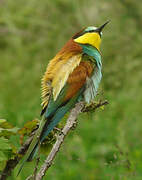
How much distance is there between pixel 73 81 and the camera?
5.99ft

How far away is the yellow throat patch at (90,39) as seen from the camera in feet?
7.16

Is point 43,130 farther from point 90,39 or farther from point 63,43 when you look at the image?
point 63,43

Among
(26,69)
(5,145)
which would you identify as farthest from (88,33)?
(26,69)

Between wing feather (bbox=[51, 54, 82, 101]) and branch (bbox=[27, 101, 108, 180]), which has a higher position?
wing feather (bbox=[51, 54, 82, 101])

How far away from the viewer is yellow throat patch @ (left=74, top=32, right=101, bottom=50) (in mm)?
2184

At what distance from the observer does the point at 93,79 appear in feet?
6.31

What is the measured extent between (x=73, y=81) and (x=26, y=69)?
3.38 m

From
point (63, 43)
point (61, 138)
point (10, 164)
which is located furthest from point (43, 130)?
point (63, 43)

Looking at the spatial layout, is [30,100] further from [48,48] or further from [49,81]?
[49,81]

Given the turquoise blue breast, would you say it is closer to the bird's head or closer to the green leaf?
the bird's head

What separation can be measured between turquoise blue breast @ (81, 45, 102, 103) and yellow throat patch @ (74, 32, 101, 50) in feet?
0.26

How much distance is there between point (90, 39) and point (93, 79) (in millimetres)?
328

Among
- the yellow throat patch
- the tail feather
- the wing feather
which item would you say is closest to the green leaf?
the tail feather

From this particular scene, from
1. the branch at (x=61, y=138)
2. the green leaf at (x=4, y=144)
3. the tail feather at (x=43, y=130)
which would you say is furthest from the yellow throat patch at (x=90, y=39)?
the green leaf at (x=4, y=144)
